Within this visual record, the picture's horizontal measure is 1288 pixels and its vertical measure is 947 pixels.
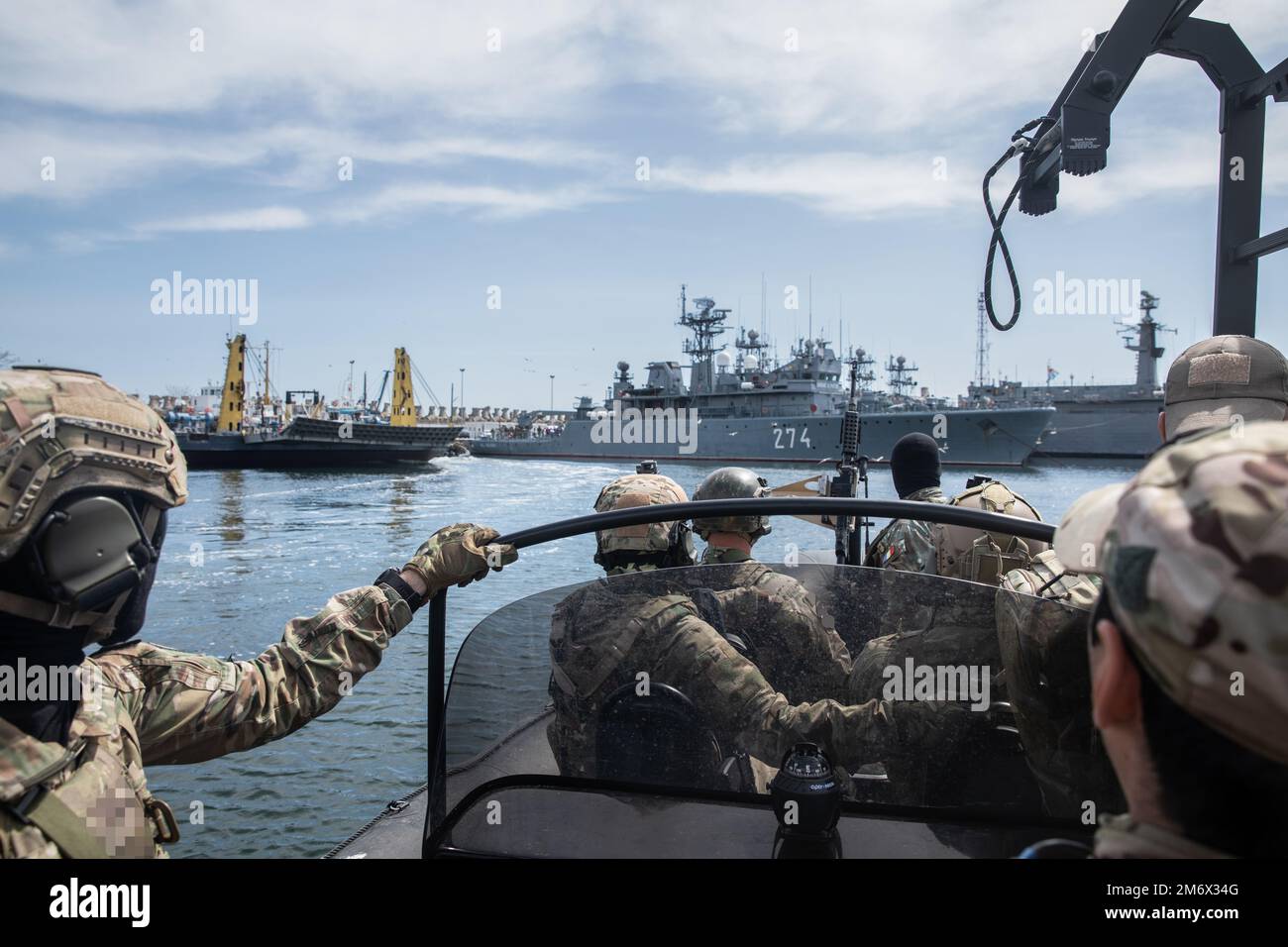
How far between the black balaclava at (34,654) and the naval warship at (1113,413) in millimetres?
58629

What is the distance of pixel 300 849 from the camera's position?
225 inches

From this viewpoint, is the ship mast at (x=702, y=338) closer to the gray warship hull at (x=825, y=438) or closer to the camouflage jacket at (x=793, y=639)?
the gray warship hull at (x=825, y=438)

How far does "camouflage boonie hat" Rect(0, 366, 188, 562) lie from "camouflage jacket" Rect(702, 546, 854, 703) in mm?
1141

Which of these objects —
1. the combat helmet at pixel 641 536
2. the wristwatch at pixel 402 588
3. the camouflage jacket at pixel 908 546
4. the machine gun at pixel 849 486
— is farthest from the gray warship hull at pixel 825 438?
the wristwatch at pixel 402 588

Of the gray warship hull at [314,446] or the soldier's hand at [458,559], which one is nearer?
the soldier's hand at [458,559]

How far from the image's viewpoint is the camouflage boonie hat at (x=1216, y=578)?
2.44 feet

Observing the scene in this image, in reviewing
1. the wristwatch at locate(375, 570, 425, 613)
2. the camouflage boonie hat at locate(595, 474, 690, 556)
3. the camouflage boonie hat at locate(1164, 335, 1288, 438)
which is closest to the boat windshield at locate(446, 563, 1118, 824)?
the wristwatch at locate(375, 570, 425, 613)

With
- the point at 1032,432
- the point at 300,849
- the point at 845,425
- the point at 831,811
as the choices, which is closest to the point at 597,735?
the point at 831,811

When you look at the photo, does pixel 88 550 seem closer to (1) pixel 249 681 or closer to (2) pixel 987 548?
(1) pixel 249 681

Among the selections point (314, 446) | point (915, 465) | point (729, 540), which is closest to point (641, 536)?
point (729, 540)

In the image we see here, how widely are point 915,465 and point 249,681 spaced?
379 centimetres
